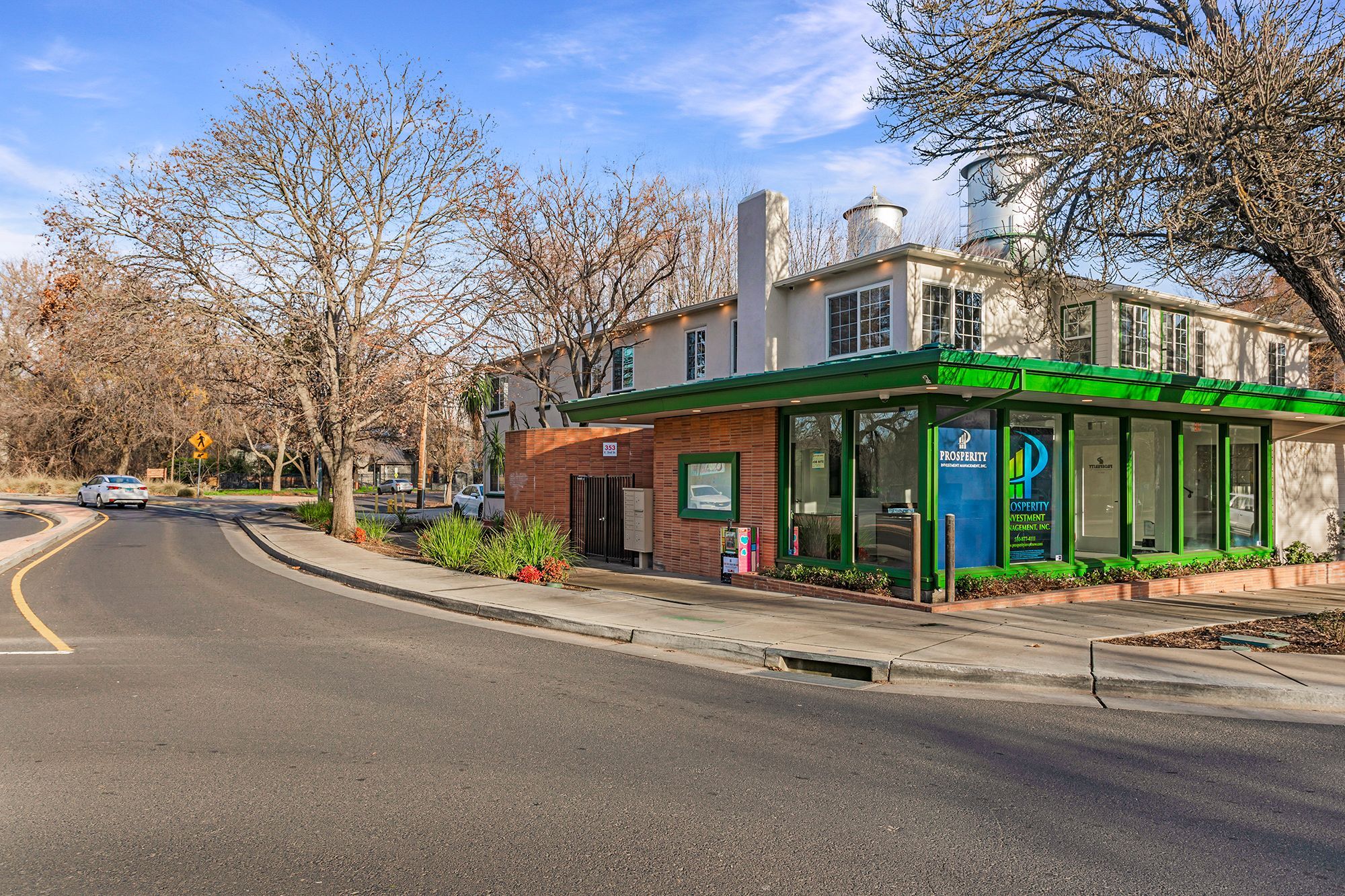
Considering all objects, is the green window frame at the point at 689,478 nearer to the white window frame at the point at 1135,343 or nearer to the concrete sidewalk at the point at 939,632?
the concrete sidewalk at the point at 939,632

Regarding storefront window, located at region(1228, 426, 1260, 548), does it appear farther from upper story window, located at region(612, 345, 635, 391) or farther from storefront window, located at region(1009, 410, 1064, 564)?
upper story window, located at region(612, 345, 635, 391)

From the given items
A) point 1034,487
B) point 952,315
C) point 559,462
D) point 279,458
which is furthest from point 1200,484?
point 279,458

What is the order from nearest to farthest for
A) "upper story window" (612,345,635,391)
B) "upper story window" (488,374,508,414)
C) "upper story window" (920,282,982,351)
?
1. "upper story window" (920,282,982,351)
2. "upper story window" (612,345,635,391)
3. "upper story window" (488,374,508,414)

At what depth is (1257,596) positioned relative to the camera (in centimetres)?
1479

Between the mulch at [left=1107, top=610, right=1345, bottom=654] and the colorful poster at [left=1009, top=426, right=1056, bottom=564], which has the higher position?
the colorful poster at [left=1009, top=426, right=1056, bottom=564]

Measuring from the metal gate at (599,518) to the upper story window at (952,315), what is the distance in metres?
6.92

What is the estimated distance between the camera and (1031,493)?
14047 mm

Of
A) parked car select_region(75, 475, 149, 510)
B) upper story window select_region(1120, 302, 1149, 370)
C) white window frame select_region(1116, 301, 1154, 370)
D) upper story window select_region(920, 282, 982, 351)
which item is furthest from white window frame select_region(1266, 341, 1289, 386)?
parked car select_region(75, 475, 149, 510)

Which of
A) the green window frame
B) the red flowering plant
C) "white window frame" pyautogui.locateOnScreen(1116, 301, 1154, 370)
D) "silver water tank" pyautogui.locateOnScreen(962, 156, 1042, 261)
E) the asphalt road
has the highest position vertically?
"silver water tank" pyautogui.locateOnScreen(962, 156, 1042, 261)

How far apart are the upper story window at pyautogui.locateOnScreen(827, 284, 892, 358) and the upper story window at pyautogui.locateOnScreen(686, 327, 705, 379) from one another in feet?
16.1

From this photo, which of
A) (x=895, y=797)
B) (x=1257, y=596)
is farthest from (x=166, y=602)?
(x=1257, y=596)

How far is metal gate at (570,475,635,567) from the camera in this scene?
18.8m

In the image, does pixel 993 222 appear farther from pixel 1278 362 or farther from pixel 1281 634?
pixel 1281 634

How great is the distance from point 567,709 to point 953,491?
26.2 feet
